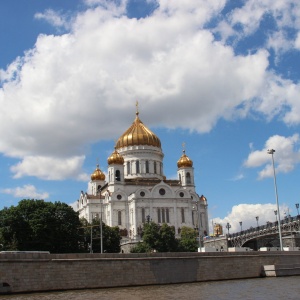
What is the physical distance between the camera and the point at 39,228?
190 feet

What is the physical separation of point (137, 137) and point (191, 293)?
6998 cm

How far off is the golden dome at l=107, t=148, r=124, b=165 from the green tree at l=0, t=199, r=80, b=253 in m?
35.7

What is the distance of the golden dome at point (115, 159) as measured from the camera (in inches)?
3837

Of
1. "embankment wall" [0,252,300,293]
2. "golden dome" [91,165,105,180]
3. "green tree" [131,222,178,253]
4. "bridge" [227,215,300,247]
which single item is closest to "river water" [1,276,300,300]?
"embankment wall" [0,252,300,293]

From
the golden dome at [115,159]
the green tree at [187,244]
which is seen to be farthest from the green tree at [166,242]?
the golden dome at [115,159]

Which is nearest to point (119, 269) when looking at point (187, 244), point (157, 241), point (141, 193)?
point (157, 241)

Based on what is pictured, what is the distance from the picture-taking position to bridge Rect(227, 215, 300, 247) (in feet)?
232

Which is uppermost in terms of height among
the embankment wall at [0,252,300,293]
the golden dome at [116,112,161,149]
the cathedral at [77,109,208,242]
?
the golden dome at [116,112,161,149]

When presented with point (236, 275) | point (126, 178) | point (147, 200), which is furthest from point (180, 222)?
point (236, 275)

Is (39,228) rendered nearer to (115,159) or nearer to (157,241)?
(157,241)

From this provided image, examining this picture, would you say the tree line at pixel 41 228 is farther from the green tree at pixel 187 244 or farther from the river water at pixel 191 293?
the river water at pixel 191 293

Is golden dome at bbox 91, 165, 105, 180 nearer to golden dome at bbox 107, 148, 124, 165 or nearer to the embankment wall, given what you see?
golden dome at bbox 107, 148, 124, 165

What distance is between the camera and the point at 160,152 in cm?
10425

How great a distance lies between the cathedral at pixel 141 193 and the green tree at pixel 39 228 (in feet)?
89.0
